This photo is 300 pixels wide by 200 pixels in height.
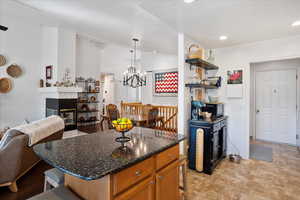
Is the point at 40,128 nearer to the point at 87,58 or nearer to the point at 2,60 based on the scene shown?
the point at 2,60

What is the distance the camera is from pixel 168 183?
63.9 inches

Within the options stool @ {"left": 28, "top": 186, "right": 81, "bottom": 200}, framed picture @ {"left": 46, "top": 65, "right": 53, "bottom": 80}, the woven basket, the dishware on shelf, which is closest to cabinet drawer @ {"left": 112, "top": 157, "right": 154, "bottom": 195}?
stool @ {"left": 28, "top": 186, "right": 81, "bottom": 200}

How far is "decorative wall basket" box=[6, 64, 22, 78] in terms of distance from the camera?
4.35m

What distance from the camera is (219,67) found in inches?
152

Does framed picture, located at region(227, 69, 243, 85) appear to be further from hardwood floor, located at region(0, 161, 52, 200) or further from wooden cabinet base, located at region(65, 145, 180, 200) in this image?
hardwood floor, located at region(0, 161, 52, 200)

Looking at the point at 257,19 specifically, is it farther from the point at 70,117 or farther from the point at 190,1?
the point at 70,117

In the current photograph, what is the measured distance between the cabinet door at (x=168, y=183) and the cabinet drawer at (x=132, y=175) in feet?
0.60

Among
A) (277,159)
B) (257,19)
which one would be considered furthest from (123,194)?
(277,159)

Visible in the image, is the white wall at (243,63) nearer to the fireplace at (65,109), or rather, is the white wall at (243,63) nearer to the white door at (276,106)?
the white door at (276,106)

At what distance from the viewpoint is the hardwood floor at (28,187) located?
2.15 m

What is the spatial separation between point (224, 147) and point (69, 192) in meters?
3.32

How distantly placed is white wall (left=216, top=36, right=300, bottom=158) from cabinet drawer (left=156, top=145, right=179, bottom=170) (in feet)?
8.50

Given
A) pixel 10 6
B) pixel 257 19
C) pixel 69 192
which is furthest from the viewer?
pixel 10 6

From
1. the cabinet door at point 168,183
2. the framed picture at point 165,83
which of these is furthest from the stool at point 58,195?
the framed picture at point 165,83
